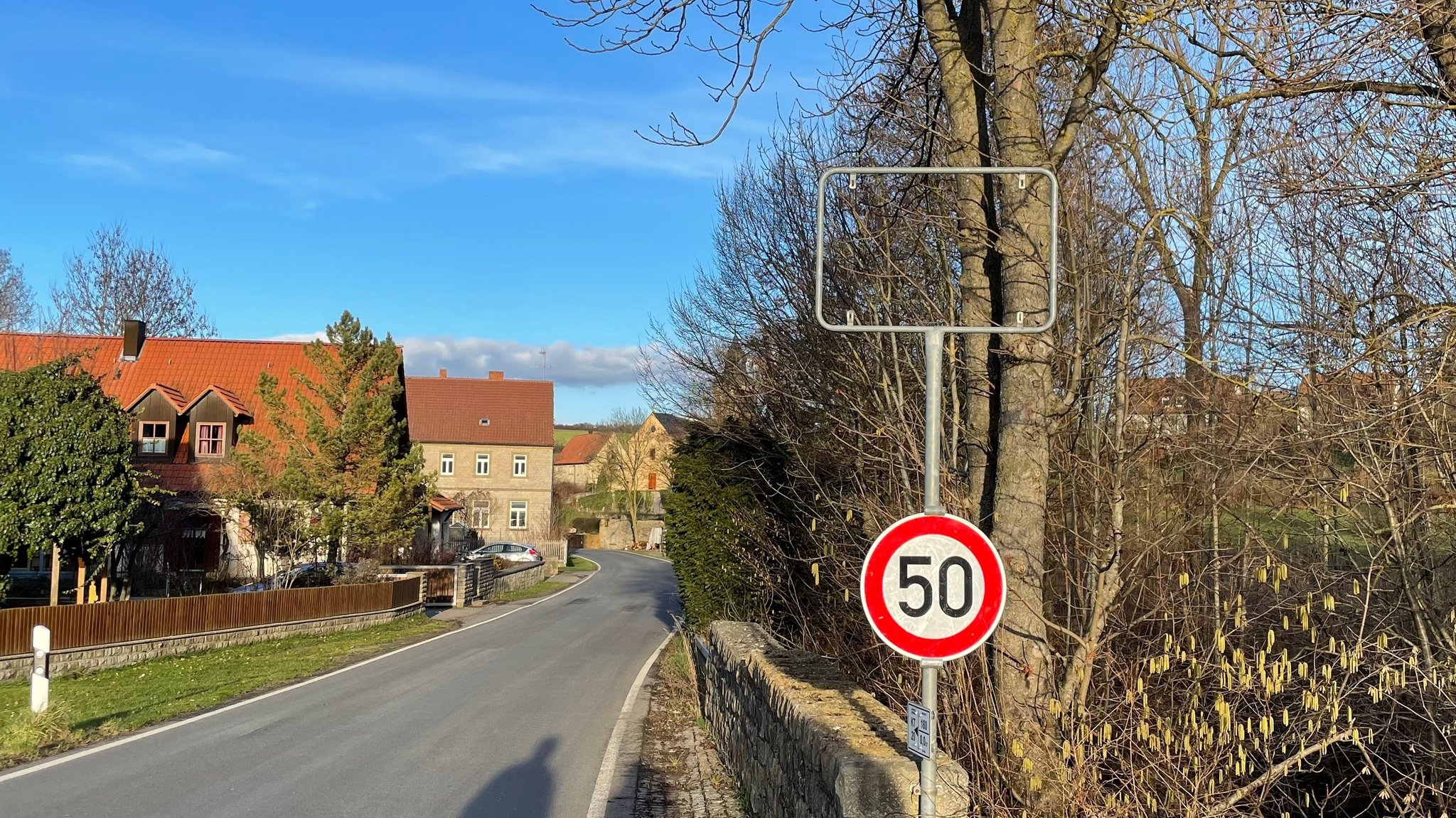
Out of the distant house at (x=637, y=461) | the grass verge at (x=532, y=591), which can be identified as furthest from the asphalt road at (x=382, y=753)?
the distant house at (x=637, y=461)

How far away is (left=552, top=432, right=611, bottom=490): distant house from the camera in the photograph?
94938 millimetres

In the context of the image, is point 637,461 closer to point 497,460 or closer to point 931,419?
point 497,460

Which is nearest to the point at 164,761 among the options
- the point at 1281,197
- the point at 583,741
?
the point at 583,741

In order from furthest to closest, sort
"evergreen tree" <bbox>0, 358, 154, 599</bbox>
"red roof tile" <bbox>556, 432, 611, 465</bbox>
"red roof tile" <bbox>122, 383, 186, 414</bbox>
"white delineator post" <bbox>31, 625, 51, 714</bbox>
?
1. "red roof tile" <bbox>556, 432, 611, 465</bbox>
2. "red roof tile" <bbox>122, 383, 186, 414</bbox>
3. "evergreen tree" <bbox>0, 358, 154, 599</bbox>
4. "white delineator post" <bbox>31, 625, 51, 714</bbox>

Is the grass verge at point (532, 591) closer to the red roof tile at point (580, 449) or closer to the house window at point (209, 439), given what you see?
the house window at point (209, 439)

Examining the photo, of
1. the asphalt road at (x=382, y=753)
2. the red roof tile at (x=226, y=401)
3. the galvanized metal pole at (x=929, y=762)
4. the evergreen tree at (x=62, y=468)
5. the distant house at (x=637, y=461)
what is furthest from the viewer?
the distant house at (x=637, y=461)

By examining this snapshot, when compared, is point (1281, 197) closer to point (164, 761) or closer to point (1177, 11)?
point (1177, 11)

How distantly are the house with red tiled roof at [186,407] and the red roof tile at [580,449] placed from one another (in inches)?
2438

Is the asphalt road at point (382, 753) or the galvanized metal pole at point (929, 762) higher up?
the galvanized metal pole at point (929, 762)

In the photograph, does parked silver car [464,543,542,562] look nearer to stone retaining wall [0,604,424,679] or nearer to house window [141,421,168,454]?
house window [141,421,168,454]

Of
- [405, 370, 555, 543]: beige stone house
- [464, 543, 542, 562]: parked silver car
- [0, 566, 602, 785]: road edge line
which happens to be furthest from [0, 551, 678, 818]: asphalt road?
[405, 370, 555, 543]: beige stone house

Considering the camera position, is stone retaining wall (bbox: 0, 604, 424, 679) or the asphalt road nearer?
the asphalt road

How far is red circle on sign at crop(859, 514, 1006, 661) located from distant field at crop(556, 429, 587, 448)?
357 feet

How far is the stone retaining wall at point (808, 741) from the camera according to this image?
14.7 feet
